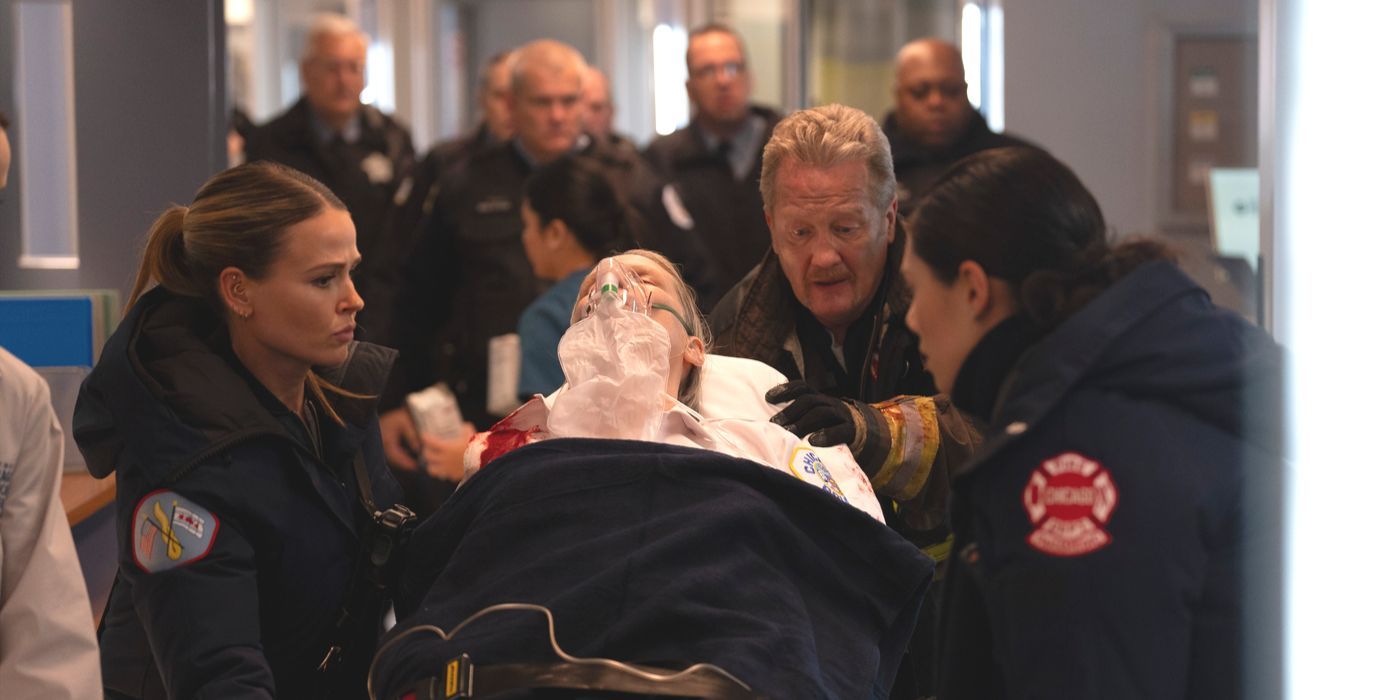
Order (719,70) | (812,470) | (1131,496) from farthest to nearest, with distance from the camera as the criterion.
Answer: (719,70) → (812,470) → (1131,496)

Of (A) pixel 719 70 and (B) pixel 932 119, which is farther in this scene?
(A) pixel 719 70

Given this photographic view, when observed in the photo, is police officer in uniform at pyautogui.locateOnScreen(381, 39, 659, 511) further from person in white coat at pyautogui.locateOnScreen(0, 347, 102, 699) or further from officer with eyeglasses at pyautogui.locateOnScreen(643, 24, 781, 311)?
person in white coat at pyautogui.locateOnScreen(0, 347, 102, 699)

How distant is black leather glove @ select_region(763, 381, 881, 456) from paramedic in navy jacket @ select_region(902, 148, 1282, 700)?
1.95 ft

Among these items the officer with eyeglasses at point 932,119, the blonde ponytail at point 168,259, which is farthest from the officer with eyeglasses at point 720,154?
the blonde ponytail at point 168,259

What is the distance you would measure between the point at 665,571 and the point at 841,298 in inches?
30.8

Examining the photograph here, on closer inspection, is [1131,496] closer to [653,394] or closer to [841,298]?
[653,394]

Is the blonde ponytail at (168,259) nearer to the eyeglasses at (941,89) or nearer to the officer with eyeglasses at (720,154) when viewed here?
the eyeglasses at (941,89)

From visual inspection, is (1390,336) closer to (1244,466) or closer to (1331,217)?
(1331,217)

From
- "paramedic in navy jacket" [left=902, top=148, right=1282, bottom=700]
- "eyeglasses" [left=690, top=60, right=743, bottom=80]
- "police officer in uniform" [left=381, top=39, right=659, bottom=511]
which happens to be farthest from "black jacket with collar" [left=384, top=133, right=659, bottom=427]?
"paramedic in navy jacket" [left=902, top=148, right=1282, bottom=700]

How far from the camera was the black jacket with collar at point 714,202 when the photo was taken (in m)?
5.26

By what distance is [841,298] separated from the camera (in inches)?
107

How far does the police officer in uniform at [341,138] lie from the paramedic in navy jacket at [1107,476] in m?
3.91

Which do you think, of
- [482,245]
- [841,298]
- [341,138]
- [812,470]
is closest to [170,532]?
[812,470]

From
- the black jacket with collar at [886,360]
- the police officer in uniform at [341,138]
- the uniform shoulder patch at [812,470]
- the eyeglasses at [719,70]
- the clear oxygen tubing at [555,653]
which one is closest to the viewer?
the clear oxygen tubing at [555,653]
